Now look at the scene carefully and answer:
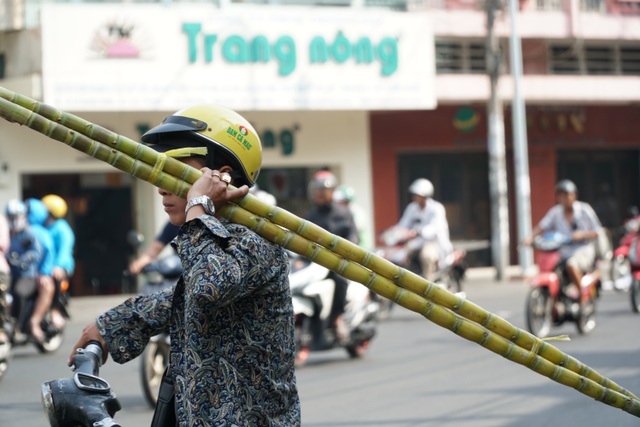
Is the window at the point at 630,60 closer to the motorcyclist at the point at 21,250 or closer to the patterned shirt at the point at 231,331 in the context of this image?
the motorcyclist at the point at 21,250

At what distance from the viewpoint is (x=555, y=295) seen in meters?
12.1

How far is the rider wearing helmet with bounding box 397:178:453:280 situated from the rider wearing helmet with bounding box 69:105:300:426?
12.4 m

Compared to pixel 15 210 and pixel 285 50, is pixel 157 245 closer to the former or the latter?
pixel 15 210

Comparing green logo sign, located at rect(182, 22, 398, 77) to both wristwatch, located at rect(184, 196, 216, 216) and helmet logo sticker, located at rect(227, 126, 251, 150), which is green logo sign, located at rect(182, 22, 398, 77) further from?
wristwatch, located at rect(184, 196, 216, 216)

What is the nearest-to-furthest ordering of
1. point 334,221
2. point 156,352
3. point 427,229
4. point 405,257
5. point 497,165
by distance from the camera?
point 156,352 → point 334,221 → point 427,229 → point 405,257 → point 497,165

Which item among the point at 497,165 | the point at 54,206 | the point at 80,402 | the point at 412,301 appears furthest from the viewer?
the point at 497,165

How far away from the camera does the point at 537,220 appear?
27.9m

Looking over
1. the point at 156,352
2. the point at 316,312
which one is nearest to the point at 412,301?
the point at 156,352

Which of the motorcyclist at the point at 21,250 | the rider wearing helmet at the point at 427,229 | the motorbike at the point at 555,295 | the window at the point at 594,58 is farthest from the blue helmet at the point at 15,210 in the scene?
the window at the point at 594,58

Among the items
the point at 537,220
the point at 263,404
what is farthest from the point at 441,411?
the point at 537,220

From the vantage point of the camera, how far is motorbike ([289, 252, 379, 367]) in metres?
10.3

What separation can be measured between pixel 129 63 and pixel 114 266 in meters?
4.51

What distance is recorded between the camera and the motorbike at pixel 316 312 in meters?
10.3

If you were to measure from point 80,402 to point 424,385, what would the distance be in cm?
684
